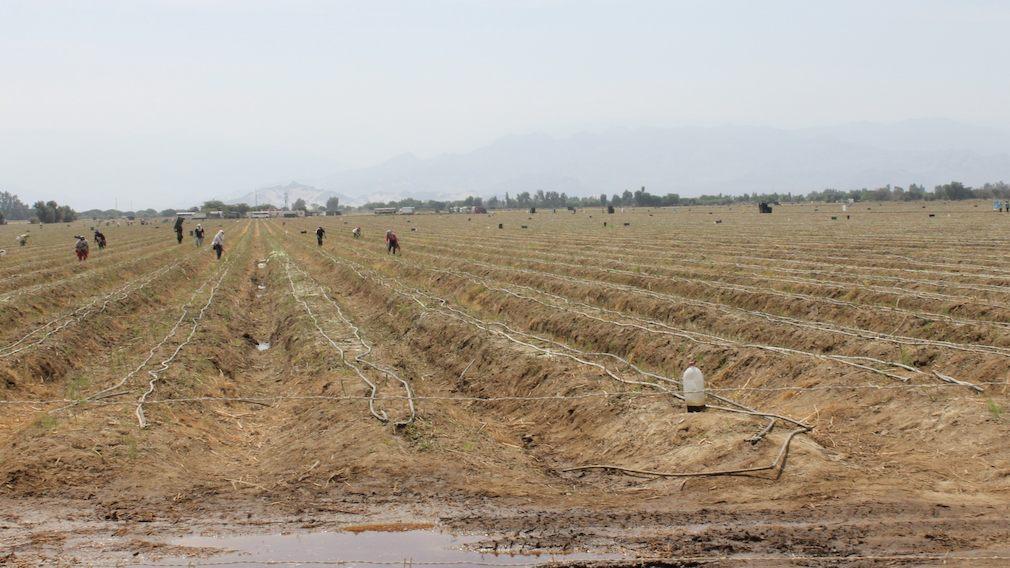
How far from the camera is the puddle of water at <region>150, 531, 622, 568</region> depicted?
6410mm

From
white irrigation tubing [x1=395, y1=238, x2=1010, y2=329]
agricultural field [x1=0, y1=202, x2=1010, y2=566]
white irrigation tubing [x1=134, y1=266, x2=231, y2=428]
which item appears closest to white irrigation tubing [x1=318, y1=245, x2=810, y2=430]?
agricultural field [x1=0, y1=202, x2=1010, y2=566]

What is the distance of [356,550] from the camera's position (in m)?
6.65

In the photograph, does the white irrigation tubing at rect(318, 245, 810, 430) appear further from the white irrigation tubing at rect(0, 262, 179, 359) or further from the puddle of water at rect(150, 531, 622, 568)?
the white irrigation tubing at rect(0, 262, 179, 359)

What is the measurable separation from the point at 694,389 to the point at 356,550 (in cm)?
466

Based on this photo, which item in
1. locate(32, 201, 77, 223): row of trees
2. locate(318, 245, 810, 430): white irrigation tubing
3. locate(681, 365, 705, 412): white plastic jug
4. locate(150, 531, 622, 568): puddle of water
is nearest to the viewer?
locate(150, 531, 622, 568): puddle of water

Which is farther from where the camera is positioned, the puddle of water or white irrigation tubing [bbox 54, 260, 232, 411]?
white irrigation tubing [bbox 54, 260, 232, 411]

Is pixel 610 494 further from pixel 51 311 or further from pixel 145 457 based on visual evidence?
pixel 51 311

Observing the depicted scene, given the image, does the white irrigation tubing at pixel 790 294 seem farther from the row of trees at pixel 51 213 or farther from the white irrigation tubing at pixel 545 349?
the row of trees at pixel 51 213

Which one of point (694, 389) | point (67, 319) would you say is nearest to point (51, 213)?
point (67, 319)

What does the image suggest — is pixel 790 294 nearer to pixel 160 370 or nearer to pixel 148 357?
pixel 160 370

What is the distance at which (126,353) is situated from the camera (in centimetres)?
1591

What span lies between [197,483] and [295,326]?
34.6 ft

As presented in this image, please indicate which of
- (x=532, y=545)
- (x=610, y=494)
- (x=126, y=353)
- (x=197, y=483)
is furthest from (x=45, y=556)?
(x=126, y=353)

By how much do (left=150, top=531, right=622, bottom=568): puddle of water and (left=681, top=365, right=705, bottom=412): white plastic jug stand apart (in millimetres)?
3791
